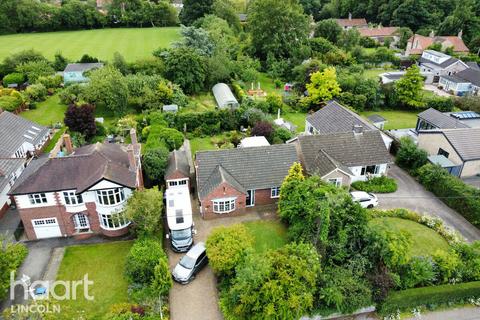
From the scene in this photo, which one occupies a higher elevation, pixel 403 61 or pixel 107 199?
pixel 107 199

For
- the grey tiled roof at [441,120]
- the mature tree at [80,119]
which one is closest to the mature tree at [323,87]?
the grey tiled roof at [441,120]

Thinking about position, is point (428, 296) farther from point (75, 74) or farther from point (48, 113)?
point (75, 74)

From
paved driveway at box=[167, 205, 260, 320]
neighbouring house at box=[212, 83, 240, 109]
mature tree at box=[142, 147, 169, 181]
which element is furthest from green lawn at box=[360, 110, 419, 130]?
paved driveway at box=[167, 205, 260, 320]

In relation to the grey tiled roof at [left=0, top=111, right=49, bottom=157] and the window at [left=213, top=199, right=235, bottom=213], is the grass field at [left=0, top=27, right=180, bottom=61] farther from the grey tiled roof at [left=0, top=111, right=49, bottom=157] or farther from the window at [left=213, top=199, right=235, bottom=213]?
the window at [left=213, top=199, right=235, bottom=213]

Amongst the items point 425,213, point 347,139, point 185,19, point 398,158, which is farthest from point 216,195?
point 185,19

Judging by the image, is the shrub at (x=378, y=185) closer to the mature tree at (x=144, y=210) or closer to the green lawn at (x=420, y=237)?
the green lawn at (x=420, y=237)

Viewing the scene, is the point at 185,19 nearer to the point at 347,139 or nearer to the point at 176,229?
the point at 347,139
